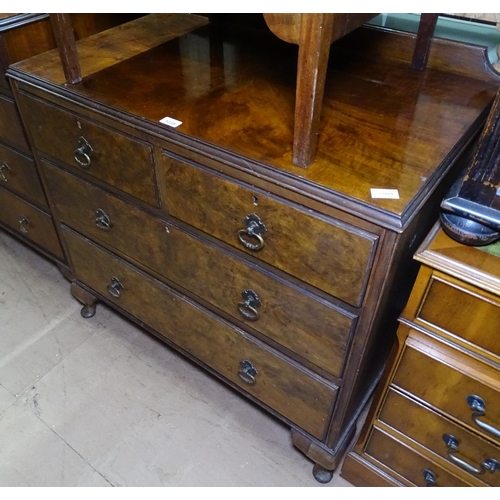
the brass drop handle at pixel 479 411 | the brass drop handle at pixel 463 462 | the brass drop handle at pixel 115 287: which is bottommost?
the brass drop handle at pixel 115 287

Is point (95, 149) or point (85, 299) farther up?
point (95, 149)

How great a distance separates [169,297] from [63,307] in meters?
0.65

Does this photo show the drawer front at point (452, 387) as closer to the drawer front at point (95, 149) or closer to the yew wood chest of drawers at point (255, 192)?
the yew wood chest of drawers at point (255, 192)

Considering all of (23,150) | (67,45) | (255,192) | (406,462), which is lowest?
(406,462)

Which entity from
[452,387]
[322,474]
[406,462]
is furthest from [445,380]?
[322,474]

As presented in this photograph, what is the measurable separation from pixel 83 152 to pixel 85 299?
654 millimetres

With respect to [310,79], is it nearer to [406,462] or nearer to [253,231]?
[253,231]

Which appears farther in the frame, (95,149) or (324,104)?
(95,149)

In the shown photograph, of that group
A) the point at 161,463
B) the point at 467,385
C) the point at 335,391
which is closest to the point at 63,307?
the point at 161,463

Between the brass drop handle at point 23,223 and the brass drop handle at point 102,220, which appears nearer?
the brass drop handle at point 102,220

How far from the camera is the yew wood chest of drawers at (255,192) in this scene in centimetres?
83

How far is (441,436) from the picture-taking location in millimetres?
985

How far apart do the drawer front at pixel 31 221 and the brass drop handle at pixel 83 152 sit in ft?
1.66

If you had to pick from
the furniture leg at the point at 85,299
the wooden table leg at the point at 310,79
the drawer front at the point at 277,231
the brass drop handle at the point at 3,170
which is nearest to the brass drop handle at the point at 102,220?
the drawer front at the point at 277,231
